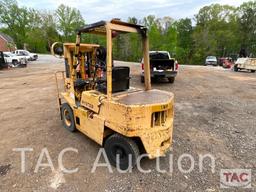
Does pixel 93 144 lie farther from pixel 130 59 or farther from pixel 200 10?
pixel 200 10

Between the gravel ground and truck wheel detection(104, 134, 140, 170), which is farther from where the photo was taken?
truck wheel detection(104, 134, 140, 170)

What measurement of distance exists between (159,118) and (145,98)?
1.37ft

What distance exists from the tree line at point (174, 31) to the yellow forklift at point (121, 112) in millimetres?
28769

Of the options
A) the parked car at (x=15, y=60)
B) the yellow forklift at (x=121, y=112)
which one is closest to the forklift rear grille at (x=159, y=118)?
the yellow forklift at (x=121, y=112)

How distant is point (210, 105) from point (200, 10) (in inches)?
1868

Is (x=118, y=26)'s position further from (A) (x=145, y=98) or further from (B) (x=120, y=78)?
(A) (x=145, y=98)

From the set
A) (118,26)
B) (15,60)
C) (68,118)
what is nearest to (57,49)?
(68,118)

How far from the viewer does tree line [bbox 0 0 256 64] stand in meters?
39.7

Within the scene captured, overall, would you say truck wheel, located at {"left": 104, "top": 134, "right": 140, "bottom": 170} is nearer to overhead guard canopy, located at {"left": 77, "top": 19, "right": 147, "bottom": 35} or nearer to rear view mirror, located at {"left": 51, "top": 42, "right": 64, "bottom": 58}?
overhead guard canopy, located at {"left": 77, "top": 19, "right": 147, "bottom": 35}

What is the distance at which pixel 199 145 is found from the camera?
12.9 feet

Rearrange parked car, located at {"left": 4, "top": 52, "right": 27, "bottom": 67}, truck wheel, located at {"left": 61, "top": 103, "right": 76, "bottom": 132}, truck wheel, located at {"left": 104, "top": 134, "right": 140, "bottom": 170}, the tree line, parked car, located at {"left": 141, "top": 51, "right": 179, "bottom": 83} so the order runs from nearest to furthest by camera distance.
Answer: truck wheel, located at {"left": 104, "top": 134, "right": 140, "bottom": 170} → truck wheel, located at {"left": 61, "top": 103, "right": 76, "bottom": 132} → parked car, located at {"left": 141, "top": 51, "right": 179, "bottom": 83} → parked car, located at {"left": 4, "top": 52, "right": 27, "bottom": 67} → the tree line

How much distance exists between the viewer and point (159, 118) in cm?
305

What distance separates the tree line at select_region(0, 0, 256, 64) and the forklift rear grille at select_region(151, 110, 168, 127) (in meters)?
29.5

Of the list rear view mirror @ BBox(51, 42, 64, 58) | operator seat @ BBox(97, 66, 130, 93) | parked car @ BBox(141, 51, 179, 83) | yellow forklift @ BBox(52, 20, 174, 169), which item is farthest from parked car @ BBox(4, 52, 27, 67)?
operator seat @ BBox(97, 66, 130, 93)
